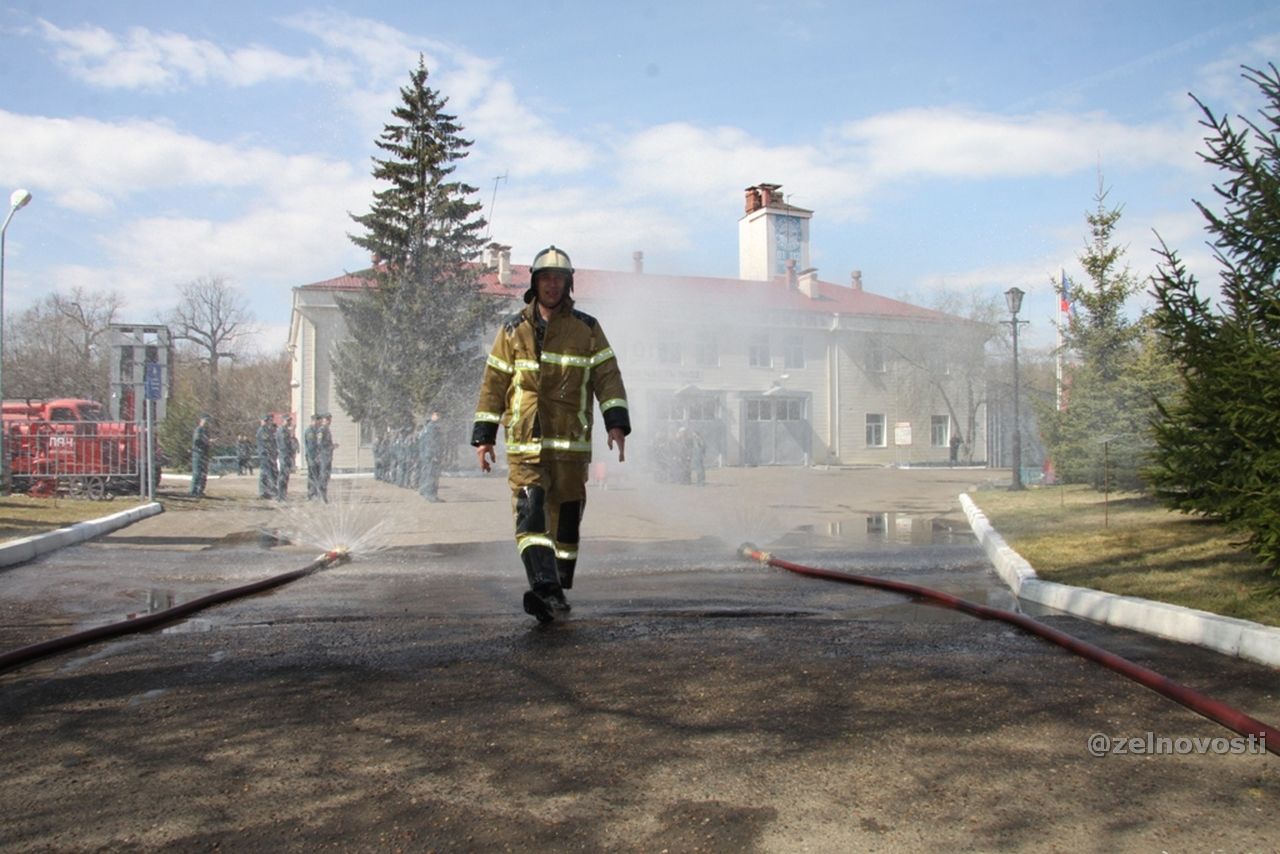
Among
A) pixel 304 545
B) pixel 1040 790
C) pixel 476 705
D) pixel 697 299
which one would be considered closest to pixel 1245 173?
pixel 1040 790

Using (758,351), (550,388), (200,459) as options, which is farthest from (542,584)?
(758,351)

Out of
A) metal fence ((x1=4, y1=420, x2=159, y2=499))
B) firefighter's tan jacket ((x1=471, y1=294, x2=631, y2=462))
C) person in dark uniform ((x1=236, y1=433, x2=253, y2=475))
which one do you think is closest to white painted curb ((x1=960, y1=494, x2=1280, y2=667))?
firefighter's tan jacket ((x1=471, y1=294, x2=631, y2=462))

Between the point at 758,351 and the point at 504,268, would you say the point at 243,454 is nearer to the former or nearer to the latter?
the point at 504,268

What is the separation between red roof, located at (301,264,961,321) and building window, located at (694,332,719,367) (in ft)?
5.28

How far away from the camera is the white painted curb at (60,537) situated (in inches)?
345

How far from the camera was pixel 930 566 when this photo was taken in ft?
27.9

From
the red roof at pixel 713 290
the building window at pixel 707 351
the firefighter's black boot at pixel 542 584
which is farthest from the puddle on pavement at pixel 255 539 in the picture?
the building window at pixel 707 351

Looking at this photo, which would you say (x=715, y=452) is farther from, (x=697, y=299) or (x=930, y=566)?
(x=930, y=566)

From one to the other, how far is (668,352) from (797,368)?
1189cm

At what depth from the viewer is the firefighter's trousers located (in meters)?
5.03

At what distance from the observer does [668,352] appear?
38.9m

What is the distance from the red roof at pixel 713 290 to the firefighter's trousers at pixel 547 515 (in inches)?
730

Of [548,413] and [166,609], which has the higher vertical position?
[548,413]

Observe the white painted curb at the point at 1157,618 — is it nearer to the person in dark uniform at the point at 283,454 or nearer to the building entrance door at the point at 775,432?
the person in dark uniform at the point at 283,454
